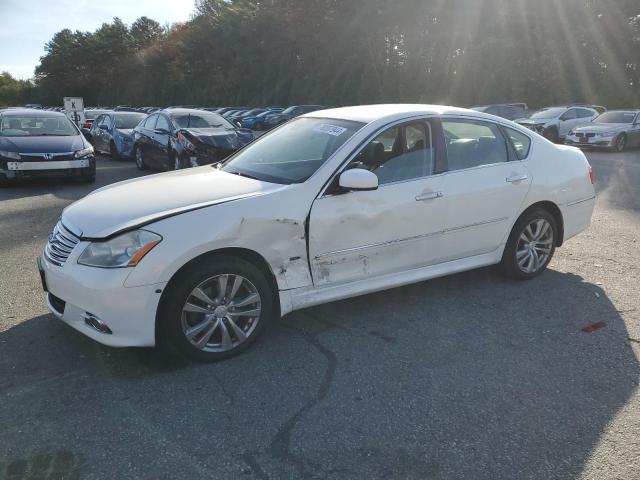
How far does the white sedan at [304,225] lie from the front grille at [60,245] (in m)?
0.01

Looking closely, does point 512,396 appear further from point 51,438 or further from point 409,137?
point 51,438

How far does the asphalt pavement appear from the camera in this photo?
8.80 feet

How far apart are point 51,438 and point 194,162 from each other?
843 cm

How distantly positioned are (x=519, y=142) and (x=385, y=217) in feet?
5.84

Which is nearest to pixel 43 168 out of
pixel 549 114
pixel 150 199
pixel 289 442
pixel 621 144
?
pixel 150 199

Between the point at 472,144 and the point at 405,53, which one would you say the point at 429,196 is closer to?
the point at 472,144

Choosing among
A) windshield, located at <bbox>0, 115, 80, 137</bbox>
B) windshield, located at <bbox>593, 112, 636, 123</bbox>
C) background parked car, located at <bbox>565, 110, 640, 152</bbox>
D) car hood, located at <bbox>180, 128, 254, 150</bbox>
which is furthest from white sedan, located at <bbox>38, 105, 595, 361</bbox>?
windshield, located at <bbox>593, 112, 636, 123</bbox>

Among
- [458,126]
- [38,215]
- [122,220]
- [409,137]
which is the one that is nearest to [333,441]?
[122,220]

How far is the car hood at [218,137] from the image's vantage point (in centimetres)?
1077

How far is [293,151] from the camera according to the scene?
4512mm

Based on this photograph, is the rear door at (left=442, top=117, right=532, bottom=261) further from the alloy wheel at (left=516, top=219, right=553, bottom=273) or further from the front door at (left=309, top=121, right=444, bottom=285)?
the alloy wheel at (left=516, top=219, right=553, bottom=273)

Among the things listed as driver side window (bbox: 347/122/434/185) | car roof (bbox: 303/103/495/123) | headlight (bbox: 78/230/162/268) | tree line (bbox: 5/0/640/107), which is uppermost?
tree line (bbox: 5/0/640/107)

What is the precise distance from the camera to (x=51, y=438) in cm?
283

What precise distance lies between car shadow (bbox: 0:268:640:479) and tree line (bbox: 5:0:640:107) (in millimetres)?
32791
